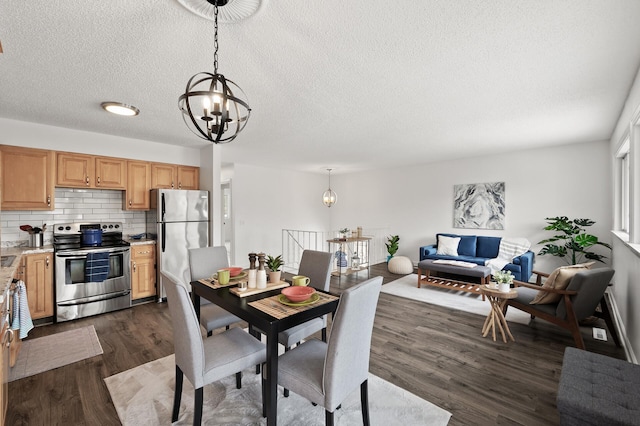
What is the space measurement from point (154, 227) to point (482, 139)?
5359 mm

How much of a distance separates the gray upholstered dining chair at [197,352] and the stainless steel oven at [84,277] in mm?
2779

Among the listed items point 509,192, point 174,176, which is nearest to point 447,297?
point 509,192

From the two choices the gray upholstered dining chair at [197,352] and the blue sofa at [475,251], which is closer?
the gray upholstered dining chair at [197,352]

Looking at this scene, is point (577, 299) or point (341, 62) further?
point (577, 299)

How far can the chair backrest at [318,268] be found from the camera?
2.77 meters

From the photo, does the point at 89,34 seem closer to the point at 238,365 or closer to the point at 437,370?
the point at 238,365

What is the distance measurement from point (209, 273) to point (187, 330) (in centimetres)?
140

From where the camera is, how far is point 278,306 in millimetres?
1877

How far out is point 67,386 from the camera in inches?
91.8

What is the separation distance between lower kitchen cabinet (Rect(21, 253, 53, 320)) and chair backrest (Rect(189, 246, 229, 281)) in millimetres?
2118

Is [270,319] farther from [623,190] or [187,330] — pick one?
[623,190]

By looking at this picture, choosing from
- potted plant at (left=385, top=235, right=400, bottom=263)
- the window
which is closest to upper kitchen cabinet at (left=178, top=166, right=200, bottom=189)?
potted plant at (left=385, top=235, right=400, bottom=263)

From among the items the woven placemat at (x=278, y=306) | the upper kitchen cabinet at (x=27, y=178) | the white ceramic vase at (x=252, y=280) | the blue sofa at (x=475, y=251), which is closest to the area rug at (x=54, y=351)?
the upper kitchen cabinet at (x=27, y=178)

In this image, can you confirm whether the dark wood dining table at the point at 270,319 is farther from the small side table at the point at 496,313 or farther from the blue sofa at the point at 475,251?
the blue sofa at the point at 475,251
